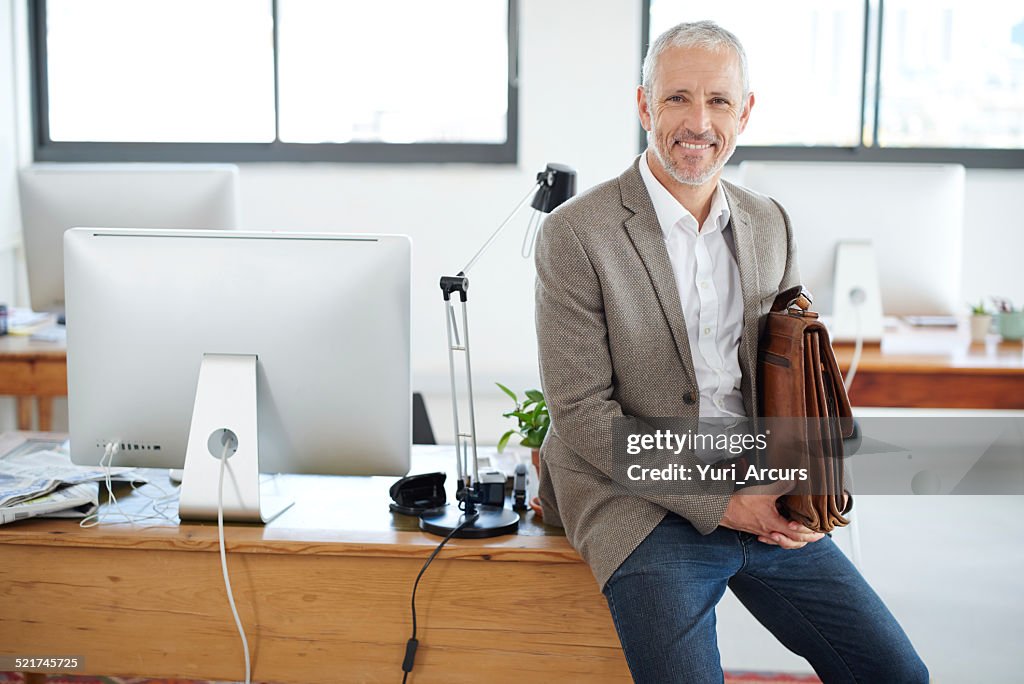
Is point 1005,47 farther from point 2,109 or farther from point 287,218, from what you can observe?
point 2,109

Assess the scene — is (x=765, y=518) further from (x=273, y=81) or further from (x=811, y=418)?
(x=273, y=81)

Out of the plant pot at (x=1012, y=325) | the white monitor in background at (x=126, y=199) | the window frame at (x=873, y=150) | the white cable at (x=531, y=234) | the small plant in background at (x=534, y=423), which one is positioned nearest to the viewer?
the small plant in background at (x=534, y=423)

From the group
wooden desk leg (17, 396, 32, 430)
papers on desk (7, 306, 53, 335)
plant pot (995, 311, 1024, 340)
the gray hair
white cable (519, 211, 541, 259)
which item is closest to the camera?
the gray hair

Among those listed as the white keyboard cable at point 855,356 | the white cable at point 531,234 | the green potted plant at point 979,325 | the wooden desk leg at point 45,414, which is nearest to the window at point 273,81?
the white cable at point 531,234

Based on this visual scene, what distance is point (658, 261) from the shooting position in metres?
1.70

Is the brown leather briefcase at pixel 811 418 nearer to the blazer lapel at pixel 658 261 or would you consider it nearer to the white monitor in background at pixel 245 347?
the blazer lapel at pixel 658 261

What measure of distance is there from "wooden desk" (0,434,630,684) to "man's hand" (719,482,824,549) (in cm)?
25

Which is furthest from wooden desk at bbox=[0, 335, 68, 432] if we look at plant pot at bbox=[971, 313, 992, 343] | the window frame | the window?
plant pot at bbox=[971, 313, 992, 343]

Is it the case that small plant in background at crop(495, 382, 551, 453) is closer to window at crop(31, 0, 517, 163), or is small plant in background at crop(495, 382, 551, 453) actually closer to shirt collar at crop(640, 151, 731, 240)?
shirt collar at crop(640, 151, 731, 240)

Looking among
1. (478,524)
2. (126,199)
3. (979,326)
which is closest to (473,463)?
(478,524)

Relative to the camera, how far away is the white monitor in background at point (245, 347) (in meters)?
1.65

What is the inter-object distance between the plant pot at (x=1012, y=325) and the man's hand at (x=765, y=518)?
1.68 m

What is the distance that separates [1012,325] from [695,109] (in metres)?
1.72

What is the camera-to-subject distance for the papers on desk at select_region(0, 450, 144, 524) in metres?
1.69
